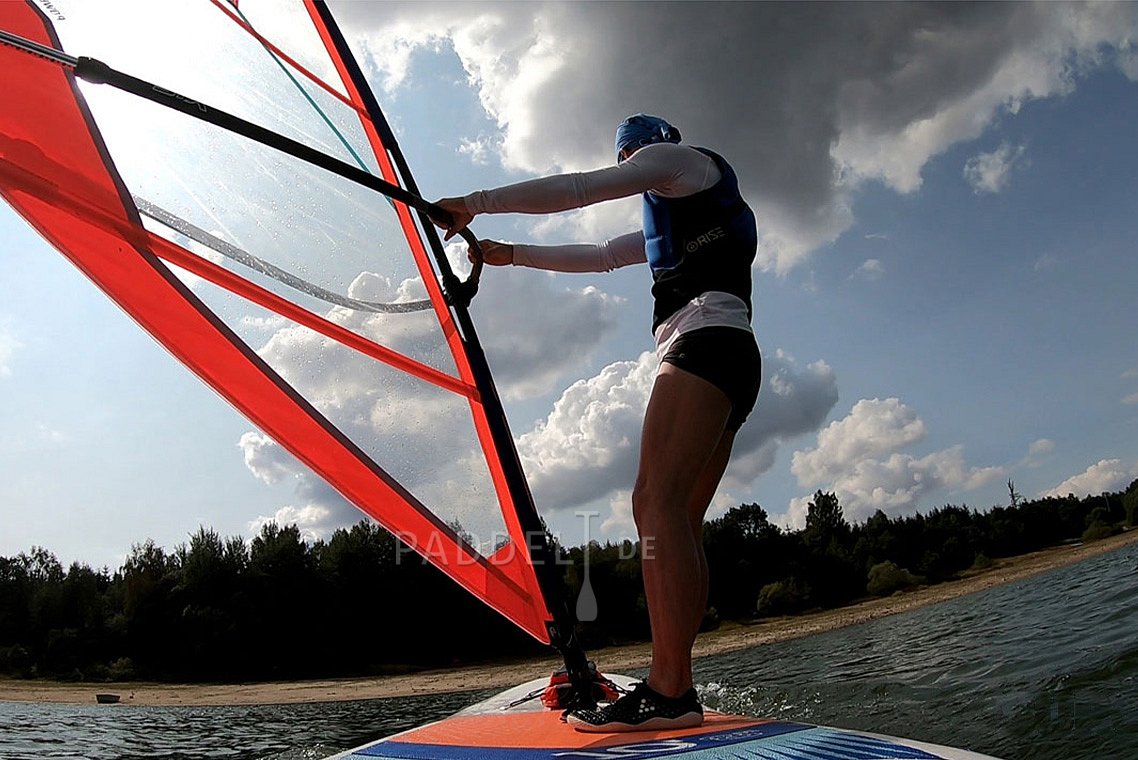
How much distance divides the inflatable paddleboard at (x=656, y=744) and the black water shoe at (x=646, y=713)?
1.3 inches

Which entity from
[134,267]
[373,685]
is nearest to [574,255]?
[134,267]

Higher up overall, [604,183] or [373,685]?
[604,183]

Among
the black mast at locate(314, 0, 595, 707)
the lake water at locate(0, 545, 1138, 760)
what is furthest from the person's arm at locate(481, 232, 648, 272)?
the lake water at locate(0, 545, 1138, 760)

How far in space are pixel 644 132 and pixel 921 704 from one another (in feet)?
17.6

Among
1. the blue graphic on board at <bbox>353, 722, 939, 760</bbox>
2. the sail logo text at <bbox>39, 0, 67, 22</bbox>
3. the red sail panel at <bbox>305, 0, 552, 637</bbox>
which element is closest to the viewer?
the blue graphic on board at <bbox>353, 722, 939, 760</bbox>

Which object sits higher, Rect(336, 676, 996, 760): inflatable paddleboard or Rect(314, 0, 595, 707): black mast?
Rect(314, 0, 595, 707): black mast

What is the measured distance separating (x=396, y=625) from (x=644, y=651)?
35.3ft

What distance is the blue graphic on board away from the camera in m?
1.70

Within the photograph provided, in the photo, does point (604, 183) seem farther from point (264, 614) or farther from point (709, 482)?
point (264, 614)

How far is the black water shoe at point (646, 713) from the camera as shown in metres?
2.03

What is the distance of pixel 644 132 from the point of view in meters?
2.44

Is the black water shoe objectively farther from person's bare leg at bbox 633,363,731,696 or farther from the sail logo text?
the sail logo text

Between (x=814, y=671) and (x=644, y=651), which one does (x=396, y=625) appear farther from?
(x=814, y=671)

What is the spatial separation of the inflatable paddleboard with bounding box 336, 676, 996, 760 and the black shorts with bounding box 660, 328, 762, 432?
856mm
